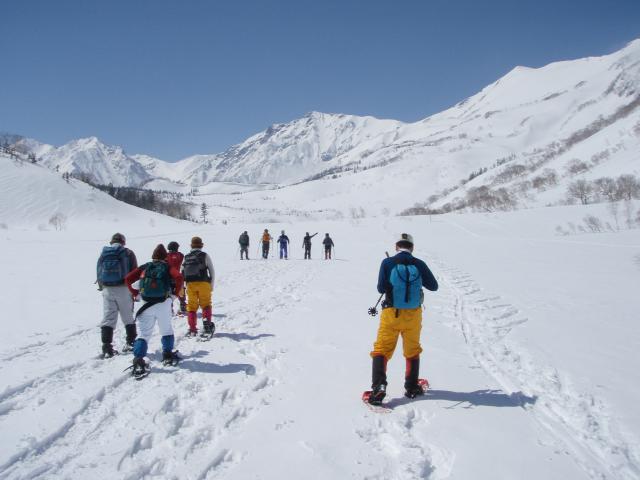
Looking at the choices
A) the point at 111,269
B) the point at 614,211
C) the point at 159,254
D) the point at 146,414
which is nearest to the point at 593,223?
the point at 614,211

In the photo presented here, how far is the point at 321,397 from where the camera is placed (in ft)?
17.2

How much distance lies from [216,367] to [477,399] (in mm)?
4047

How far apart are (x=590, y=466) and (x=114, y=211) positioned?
86229mm

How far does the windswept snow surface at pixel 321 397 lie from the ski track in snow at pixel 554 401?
27 mm

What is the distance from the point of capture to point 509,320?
991cm

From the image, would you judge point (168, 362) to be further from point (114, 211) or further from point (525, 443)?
point (114, 211)

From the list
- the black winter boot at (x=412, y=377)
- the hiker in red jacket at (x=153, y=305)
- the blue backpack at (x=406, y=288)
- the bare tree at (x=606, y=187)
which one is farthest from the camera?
the bare tree at (x=606, y=187)

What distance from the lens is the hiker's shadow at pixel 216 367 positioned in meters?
6.10

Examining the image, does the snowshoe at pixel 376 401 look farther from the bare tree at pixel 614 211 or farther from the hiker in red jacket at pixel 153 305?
the bare tree at pixel 614 211

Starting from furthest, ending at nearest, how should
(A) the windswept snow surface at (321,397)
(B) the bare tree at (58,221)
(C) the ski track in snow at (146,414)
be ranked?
(B) the bare tree at (58,221) → (A) the windswept snow surface at (321,397) → (C) the ski track in snow at (146,414)

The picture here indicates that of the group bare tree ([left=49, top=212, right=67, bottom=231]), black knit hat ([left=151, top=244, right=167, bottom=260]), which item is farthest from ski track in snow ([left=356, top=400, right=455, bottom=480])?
bare tree ([left=49, top=212, right=67, bottom=231])

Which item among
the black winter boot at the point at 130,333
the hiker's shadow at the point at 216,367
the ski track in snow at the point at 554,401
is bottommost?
the ski track in snow at the point at 554,401

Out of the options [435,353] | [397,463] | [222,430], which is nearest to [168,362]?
[222,430]

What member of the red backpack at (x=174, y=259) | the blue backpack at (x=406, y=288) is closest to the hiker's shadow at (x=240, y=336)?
the red backpack at (x=174, y=259)
